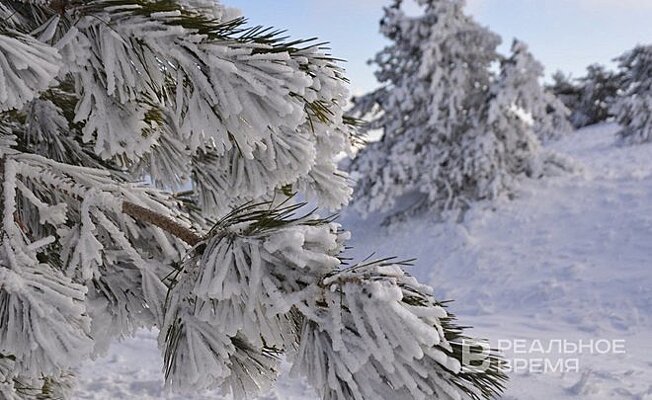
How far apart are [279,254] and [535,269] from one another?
9.02 m

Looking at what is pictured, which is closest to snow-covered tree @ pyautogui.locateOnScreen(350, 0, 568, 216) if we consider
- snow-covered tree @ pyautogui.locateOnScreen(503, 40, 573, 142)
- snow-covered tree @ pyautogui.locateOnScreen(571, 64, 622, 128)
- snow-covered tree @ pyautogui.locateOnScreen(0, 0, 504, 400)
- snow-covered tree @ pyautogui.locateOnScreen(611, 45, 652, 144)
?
snow-covered tree @ pyautogui.locateOnScreen(503, 40, 573, 142)

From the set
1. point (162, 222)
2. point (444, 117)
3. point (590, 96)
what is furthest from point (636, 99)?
point (162, 222)

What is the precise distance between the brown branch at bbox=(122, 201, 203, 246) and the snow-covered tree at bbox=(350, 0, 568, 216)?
10838 millimetres

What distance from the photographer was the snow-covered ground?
5.35 metres

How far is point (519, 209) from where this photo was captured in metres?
11.8

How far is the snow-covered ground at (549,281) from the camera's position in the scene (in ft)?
17.6

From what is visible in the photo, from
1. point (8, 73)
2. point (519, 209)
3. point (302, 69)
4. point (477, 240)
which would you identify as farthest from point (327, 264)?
point (519, 209)

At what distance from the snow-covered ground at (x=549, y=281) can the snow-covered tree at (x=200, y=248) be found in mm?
2090

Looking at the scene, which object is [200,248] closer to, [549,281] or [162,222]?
[162,222]

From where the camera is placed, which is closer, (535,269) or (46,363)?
(46,363)

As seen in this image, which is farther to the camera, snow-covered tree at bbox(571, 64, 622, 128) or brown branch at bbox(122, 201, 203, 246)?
snow-covered tree at bbox(571, 64, 622, 128)

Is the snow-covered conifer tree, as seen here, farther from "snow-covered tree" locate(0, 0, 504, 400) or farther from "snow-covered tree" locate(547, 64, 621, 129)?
"snow-covered tree" locate(0, 0, 504, 400)

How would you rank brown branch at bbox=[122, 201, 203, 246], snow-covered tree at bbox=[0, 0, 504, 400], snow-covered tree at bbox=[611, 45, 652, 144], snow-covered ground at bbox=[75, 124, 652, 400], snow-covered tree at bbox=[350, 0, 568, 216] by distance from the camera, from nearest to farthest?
1. snow-covered tree at bbox=[0, 0, 504, 400]
2. brown branch at bbox=[122, 201, 203, 246]
3. snow-covered ground at bbox=[75, 124, 652, 400]
4. snow-covered tree at bbox=[350, 0, 568, 216]
5. snow-covered tree at bbox=[611, 45, 652, 144]

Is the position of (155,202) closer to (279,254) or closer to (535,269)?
(279,254)
